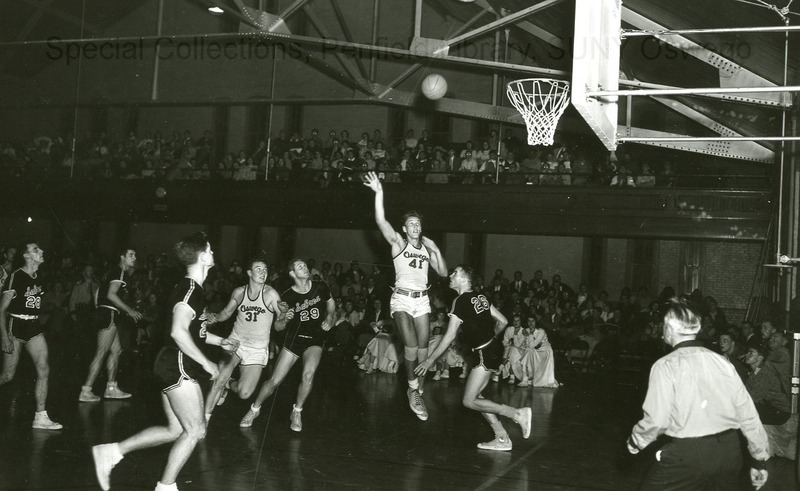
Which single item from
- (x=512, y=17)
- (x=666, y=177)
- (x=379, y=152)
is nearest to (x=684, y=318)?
(x=512, y=17)

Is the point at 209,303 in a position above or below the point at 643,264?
below

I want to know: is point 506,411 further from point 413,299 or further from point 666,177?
point 666,177

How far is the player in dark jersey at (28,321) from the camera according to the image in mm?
7797

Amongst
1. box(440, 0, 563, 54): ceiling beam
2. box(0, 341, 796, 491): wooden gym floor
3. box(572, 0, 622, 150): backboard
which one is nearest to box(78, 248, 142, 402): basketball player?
box(0, 341, 796, 491): wooden gym floor

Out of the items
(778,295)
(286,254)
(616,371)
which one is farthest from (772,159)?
(286,254)

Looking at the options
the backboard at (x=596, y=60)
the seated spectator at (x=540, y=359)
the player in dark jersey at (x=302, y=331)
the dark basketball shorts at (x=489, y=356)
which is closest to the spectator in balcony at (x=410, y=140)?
the seated spectator at (x=540, y=359)

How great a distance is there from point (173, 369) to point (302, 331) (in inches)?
112

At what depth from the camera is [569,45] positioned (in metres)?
16.2

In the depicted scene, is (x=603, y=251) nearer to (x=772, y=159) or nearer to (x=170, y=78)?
(x=772, y=159)

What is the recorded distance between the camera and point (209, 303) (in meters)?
17.3

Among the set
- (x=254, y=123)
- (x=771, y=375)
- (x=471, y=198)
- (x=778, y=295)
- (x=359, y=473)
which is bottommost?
(x=359, y=473)

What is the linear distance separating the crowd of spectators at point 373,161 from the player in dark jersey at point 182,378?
12360 mm

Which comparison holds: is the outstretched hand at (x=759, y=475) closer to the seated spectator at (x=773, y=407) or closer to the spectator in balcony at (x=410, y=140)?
the seated spectator at (x=773, y=407)

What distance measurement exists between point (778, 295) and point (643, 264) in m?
8.06
